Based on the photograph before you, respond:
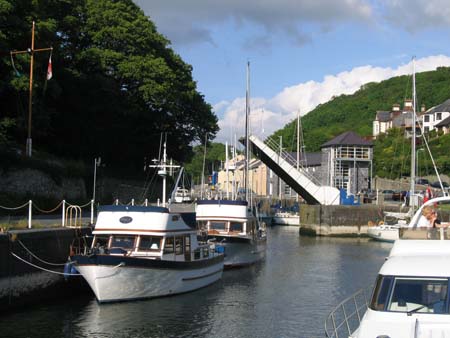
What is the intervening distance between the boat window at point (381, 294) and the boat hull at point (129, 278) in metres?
11.9

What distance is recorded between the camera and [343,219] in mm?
56719

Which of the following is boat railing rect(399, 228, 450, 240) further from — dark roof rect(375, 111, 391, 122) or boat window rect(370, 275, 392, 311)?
dark roof rect(375, 111, 391, 122)

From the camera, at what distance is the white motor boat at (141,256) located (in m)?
21.7

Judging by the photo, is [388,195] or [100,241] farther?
[388,195]

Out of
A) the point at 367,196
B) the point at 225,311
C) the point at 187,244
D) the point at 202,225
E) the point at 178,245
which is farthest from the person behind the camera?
the point at 367,196

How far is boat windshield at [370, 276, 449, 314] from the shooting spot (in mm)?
11039

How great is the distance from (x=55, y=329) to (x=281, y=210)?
61387mm

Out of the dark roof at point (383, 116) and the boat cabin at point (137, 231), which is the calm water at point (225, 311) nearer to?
the boat cabin at point (137, 231)

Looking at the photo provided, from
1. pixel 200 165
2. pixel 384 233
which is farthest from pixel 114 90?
pixel 200 165

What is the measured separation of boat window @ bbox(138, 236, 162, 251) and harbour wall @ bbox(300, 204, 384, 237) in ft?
113

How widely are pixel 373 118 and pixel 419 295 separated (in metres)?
135

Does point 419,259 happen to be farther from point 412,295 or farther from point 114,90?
point 114,90

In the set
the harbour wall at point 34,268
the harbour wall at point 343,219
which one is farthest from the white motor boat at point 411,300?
the harbour wall at point 343,219

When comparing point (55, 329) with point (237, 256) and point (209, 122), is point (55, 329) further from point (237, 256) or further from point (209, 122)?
point (209, 122)
